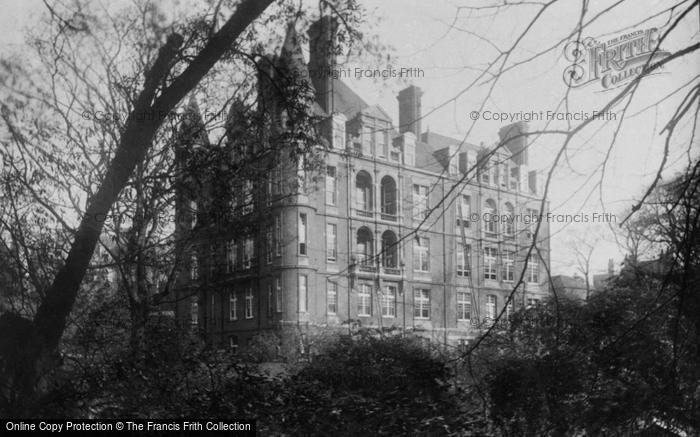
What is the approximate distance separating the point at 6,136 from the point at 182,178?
117cm

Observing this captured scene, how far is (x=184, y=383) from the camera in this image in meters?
4.51

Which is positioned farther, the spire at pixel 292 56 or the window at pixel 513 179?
the spire at pixel 292 56

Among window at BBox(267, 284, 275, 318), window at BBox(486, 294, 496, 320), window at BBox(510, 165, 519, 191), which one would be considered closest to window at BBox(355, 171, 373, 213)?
window at BBox(267, 284, 275, 318)

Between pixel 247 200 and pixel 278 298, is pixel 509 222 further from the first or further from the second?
pixel 247 200

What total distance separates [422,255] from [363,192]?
64 cm

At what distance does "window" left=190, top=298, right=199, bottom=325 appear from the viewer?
4.68 metres

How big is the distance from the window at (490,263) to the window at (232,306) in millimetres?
1861

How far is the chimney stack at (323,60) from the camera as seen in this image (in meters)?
4.91

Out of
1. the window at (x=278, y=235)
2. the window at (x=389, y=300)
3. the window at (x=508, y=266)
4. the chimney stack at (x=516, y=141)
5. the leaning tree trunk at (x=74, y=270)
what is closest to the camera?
the leaning tree trunk at (x=74, y=270)

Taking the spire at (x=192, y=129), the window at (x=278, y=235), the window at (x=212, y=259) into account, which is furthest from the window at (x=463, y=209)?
the spire at (x=192, y=129)

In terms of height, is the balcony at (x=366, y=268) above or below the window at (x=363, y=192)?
below

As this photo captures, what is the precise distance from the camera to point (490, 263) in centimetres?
485

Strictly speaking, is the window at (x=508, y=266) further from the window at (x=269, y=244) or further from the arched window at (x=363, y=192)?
the window at (x=269, y=244)

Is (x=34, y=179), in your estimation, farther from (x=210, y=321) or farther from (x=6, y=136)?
(x=210, y=321)
